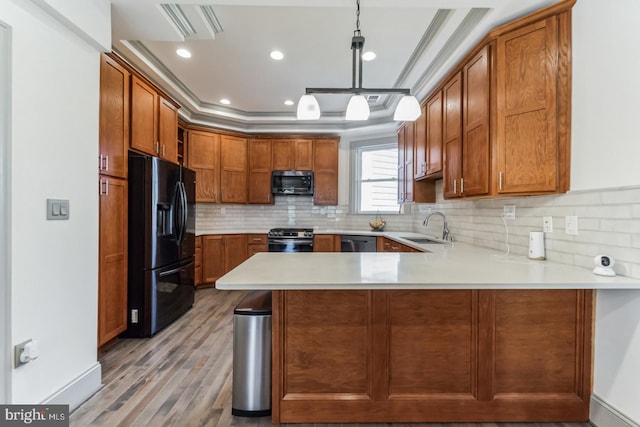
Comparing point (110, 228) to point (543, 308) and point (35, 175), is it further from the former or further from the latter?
point (543, 308)

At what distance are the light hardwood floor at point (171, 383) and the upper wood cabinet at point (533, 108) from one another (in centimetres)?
146

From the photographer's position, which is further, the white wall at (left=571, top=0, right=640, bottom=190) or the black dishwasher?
the black dishwasher

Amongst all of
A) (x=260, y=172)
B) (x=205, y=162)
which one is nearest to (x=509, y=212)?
(x=260, y=172)

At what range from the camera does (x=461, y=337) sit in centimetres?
165

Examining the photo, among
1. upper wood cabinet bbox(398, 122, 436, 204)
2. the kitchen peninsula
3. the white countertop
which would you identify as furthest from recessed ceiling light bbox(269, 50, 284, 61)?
the kitchen peninsula

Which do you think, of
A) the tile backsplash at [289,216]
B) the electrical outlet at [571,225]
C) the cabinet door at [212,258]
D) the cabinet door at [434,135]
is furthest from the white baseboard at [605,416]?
the cabinet door at [212,258]

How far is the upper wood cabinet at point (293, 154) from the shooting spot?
198 inches

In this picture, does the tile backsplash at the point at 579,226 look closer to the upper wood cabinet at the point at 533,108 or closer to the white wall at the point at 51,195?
the upper wood cabinet at the point at 533,108

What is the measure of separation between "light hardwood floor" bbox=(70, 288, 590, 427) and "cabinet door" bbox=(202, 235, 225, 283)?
142 centimetres

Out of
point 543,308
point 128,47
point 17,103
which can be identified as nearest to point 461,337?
point 543,308

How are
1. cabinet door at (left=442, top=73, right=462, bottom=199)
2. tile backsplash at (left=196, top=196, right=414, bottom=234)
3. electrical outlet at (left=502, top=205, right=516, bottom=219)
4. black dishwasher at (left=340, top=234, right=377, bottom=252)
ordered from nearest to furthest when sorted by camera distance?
1. electrical outlet at (left=502, top=205, right=516, bottom=219)
2. cabinet door at (left=442, top=73, right=462, bottom=199)
3. black dishwasher at (left=340, top=234, right=377, bottom=252)
4. tile backsplash at (left=196, top=196, right=414, bottom=234)

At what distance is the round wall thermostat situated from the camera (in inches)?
60.0

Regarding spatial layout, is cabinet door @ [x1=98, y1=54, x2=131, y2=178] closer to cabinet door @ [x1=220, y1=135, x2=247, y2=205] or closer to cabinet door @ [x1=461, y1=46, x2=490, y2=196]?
cabinet door @ [x1=220, y1=135, x2=247, y2=205]

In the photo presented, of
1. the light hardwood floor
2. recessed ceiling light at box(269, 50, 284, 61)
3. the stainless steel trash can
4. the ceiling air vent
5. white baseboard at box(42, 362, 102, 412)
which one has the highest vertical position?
recessed ceiling light at box(269, 50, 284, 61)
